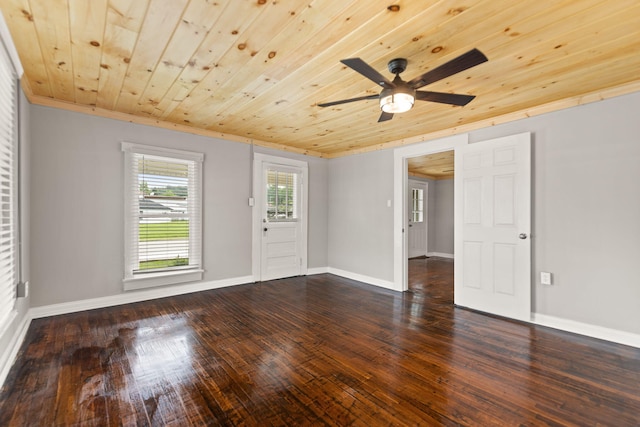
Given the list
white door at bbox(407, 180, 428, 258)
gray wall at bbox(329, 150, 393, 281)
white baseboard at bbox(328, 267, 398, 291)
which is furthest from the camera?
white door at bbox(407, 180, 428, 258)

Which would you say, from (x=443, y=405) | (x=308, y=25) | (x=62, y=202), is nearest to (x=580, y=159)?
(x=443, y=405)

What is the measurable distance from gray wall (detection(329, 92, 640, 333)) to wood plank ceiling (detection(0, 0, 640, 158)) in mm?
233

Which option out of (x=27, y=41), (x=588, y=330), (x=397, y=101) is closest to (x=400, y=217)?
(x=588, y=330)

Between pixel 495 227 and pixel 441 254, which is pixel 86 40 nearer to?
pixel 495 227

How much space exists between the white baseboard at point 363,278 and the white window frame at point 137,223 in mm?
2481

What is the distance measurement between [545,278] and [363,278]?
8.58 feet

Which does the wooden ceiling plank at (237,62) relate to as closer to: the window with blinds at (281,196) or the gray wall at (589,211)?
the window with blinds at (281,196)

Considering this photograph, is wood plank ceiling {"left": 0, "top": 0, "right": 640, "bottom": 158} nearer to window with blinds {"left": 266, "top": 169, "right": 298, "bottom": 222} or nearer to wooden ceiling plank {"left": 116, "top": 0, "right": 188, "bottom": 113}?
wooden ceiling plank {"left": 116, "top": 0, "right": 188, "bottom": 113}

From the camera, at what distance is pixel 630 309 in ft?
8.85

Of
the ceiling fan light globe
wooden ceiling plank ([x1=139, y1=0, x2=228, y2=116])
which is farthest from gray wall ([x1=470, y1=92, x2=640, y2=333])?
wooden ceiling plank ([x1=139, y1=0, x2=228, y2=116])

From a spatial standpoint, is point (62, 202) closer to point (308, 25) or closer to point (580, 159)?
point (308, 25)

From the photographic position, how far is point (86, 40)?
2082 millimetres

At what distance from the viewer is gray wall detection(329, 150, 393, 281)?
4.79 meters

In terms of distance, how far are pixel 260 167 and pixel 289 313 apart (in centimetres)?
254
